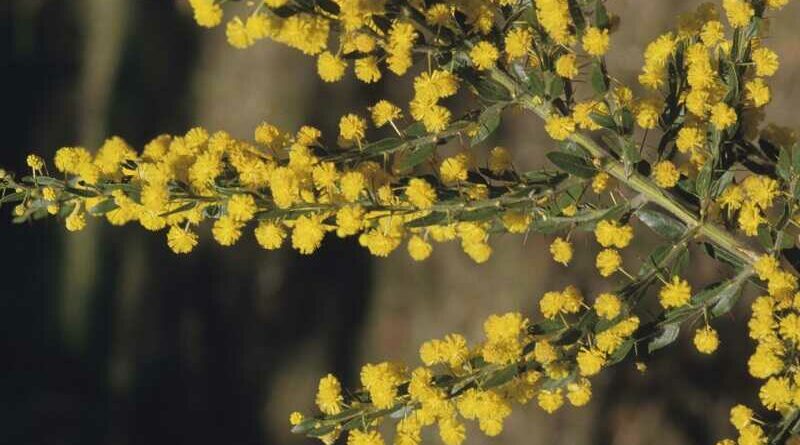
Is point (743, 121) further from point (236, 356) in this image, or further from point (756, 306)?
point (236, 356)

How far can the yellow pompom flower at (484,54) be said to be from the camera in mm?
1547

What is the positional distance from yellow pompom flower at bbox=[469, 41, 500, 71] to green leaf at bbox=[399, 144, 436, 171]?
146 millimetres

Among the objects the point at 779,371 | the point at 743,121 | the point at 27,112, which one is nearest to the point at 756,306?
the point at 779,371

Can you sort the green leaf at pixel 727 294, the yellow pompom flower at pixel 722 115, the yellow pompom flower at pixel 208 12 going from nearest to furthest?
the yellow pompom flower at pixel 208 12 → the yellow pompom flower at pixel 722 115 → the green leaf at pixel 727 294

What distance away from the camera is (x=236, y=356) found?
16.0 ft

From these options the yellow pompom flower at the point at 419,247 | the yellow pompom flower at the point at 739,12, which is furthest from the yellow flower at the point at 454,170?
the yellow pompom flower at the point at 739,12

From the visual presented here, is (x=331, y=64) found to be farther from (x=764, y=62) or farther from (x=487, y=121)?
(x=764, y=62)

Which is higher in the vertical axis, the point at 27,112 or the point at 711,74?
the point at 711,74

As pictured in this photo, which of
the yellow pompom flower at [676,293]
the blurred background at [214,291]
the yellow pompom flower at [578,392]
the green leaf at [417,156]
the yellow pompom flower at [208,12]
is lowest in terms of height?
the blurred background at [214,291]

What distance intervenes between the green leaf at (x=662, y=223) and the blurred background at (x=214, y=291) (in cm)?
224

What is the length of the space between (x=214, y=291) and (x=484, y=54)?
3655 mm

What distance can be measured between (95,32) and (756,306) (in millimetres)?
4870

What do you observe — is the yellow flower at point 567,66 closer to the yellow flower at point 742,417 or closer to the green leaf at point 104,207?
the yellow flower at point 742,417

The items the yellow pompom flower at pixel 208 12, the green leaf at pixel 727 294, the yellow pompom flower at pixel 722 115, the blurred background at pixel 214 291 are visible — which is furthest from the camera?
the blurred background at pixel 214 291
